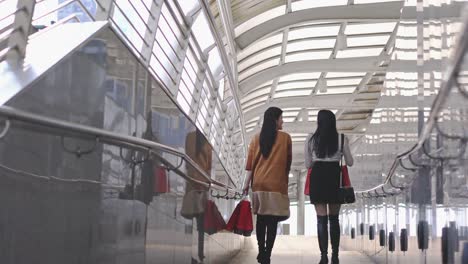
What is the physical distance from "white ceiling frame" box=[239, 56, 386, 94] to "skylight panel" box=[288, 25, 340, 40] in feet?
4.62

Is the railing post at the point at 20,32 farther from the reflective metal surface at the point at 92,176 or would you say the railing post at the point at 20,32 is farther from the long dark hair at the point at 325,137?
the long dark hair at the point at 325,137

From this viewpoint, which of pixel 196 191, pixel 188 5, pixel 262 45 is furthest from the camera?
pixel 262 45

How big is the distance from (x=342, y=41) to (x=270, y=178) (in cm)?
1486

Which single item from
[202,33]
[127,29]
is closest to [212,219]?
[127,29]

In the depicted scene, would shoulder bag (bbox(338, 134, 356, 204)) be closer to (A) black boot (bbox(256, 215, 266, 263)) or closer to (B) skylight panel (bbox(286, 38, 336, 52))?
(A) black boot (bbox(256, 215, 266, 263))

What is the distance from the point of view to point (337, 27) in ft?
67.1

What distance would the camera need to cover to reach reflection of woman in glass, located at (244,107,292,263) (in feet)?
22.4

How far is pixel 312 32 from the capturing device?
→ 2119cm

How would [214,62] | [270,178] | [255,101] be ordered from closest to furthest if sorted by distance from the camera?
[270,178] < [214,62] < [255,101]

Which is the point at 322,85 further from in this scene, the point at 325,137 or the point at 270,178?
the point at 270,178

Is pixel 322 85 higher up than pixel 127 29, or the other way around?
pixel 322 85

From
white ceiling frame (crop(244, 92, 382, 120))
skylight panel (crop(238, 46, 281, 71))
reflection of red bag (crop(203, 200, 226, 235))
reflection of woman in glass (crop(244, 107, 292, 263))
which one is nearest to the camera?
reflection of woman in glass (crop(244, 107, 292, 263))

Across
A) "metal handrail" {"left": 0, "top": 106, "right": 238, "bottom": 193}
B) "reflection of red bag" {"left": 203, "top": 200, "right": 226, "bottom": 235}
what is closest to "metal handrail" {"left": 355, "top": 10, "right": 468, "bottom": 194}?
"metal handrail" {"left": 0, "top": 106, "right": 238, "bottom": 193}

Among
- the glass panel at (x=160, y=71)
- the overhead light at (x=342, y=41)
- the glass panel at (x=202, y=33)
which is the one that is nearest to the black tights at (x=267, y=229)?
the glass panel at (x=160, y=71)
